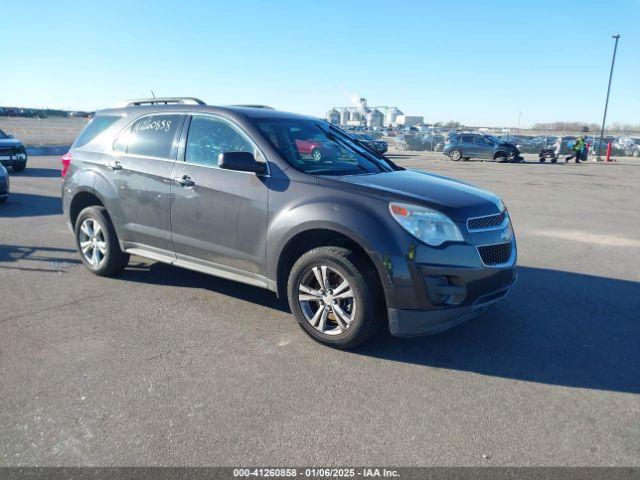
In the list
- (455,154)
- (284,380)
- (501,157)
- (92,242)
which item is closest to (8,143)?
(92,242)

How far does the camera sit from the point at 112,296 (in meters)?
5.09

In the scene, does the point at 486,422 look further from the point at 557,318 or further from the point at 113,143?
the point at 113,143

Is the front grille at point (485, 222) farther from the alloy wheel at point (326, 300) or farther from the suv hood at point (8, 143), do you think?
the suv hood at point (8, 143)

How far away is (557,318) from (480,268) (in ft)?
4.76

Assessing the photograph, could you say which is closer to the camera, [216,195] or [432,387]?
[432,387]

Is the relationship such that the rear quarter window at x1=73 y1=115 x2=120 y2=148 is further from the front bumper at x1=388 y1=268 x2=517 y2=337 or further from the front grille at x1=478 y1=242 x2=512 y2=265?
the front grille at x1=478 y1=242 x2=512 y2=265

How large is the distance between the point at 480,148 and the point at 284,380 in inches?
1106

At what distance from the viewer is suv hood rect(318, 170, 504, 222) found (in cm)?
374

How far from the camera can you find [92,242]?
5.66 metres

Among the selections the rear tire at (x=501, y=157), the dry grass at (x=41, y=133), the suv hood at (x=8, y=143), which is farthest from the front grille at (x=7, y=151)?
the rear tire at (x=501, y=157)

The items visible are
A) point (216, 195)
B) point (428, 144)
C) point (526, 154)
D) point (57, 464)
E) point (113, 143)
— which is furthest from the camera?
point (428, 144)

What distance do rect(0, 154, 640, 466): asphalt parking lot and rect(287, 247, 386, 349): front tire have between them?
17 cm

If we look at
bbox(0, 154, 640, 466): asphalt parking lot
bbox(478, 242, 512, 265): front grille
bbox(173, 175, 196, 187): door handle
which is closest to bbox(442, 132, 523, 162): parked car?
bbox(0, 154, 640, 466): asphalt parking lot

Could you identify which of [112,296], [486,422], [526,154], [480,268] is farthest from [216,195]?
[526,154]
